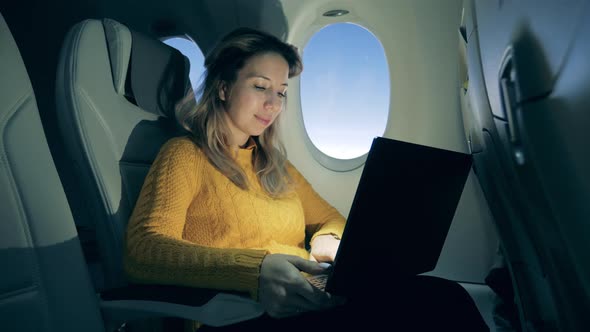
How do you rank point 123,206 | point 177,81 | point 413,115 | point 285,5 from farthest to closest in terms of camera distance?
point 285,5 → point 413,115 → point 177,81 → point 123,206

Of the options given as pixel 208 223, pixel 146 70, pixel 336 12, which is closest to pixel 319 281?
pixel 208 223

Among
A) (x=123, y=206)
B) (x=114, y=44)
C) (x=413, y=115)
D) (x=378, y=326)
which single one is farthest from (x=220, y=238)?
(x=413, y=115)

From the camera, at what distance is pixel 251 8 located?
212 cm

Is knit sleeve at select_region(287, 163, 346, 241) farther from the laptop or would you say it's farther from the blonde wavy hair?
the laptop

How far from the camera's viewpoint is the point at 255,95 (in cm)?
150

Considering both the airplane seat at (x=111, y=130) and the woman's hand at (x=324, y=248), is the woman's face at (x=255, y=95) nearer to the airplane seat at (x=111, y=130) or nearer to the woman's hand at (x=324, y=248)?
the airplane seat at (x=111, y=130)

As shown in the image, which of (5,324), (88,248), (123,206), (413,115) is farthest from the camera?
(88,248)

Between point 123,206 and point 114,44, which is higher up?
point 114,44

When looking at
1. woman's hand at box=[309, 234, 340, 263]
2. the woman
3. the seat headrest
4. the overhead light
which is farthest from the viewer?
the overhead light

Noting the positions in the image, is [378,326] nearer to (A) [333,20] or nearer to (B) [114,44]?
(B) [114,44]

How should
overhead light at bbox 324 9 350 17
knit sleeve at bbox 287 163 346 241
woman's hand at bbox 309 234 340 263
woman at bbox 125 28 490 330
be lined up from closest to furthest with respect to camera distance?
woman at bbox 125 28 490 330 < woman's hand at bbox 309 234 340 263 < knit sleeve at bbox 287 163 346 241 < overhead light at bbox 324 9 350 17

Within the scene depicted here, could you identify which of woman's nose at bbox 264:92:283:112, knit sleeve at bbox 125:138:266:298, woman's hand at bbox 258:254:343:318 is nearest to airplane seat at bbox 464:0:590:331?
woman's hand at bbox 258:254:343:318

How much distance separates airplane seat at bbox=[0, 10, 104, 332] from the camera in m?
0.92

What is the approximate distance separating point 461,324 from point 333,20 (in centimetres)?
141
